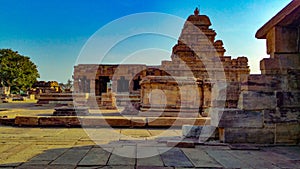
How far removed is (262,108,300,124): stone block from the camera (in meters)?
4.66

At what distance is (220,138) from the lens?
15.9 ft

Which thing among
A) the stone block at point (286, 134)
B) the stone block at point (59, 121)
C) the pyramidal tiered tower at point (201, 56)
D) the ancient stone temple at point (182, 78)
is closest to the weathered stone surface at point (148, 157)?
the ancient stone temple at point (182, 78)

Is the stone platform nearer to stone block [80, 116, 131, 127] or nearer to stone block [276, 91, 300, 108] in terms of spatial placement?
stone block [80, 116, 131, 127]

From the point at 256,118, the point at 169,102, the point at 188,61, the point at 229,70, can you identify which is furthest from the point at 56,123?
the point at 229,70

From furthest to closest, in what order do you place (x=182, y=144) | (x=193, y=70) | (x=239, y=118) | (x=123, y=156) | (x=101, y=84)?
(x=101, y=84), (x=193, y=70), (x=239, y=118), (x=182, y=144), (x=123, y=156)

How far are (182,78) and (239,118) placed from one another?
5338 millimetres

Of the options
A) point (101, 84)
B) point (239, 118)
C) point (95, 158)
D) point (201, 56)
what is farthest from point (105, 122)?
point (101, 84)

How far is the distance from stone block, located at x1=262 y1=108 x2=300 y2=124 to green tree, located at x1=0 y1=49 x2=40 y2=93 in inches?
1760

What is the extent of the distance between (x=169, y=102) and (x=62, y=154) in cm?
643

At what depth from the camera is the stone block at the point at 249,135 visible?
4621 millimetres

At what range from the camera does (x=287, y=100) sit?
15.4 feet

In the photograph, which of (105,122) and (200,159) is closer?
(200,159)

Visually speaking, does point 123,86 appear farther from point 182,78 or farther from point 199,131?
point 199,131

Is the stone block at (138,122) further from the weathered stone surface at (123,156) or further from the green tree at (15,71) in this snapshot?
the green tree at (15,71)
